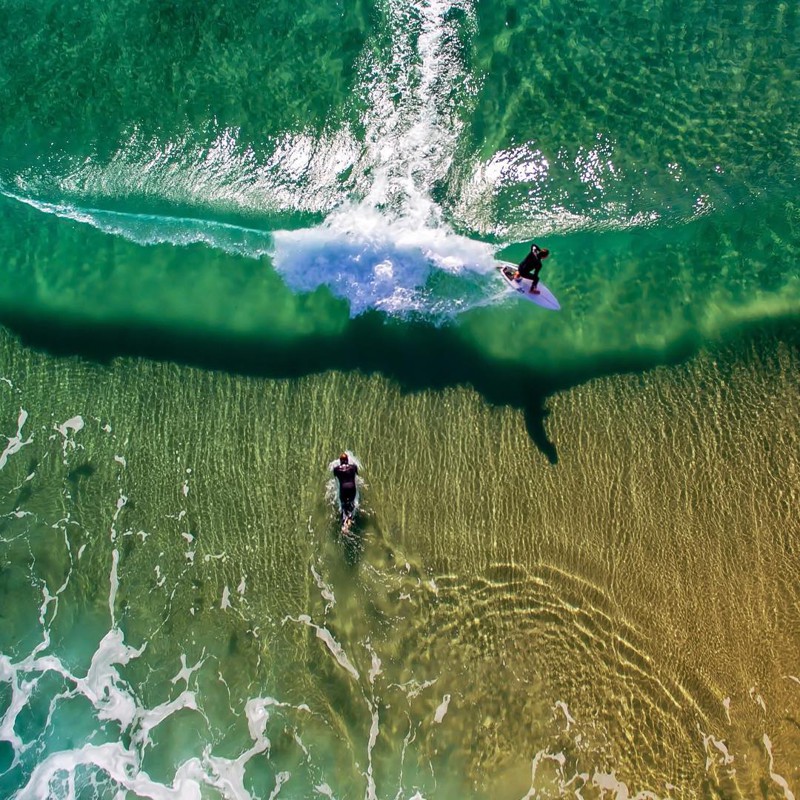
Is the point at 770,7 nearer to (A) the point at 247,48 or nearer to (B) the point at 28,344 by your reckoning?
(A) the point at 247,48

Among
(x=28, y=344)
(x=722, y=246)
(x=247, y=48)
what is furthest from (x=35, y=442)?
(x=722, y=246)

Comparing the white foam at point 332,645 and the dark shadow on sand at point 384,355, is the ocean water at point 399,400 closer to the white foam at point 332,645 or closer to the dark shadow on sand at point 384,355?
the dark shadow on sand at point 384,355

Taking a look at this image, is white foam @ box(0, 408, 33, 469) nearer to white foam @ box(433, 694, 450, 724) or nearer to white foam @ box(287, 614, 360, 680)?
white foam @ box(287, 614, 360, 680)

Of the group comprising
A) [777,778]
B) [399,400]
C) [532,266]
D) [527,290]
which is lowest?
[777,778]

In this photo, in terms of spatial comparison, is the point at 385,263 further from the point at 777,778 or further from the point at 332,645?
the point at 777,778

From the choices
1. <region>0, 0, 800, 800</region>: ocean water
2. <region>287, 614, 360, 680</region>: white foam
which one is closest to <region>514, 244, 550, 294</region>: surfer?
<region>0, 0, 800, 800</region>: ocean water

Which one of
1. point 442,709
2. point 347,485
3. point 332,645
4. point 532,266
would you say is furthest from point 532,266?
point 442,709
